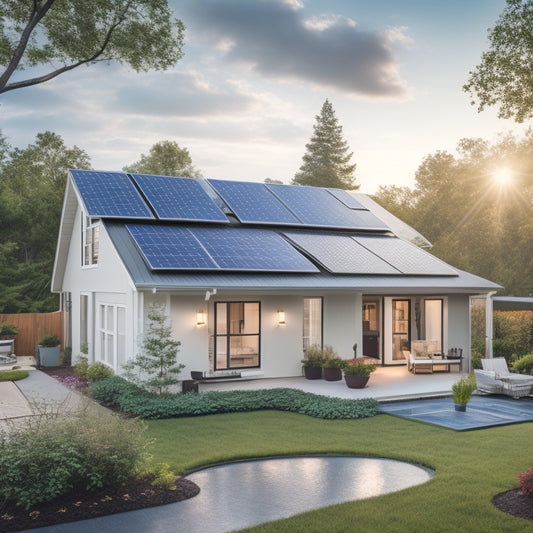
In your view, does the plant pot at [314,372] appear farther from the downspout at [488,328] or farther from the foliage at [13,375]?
the foliage at [13,375]

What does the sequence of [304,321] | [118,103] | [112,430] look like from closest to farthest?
1. [112,430]
2. [304,321]
3. [118,103]

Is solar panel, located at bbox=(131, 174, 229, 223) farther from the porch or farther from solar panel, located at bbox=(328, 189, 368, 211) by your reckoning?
solar panel, located at bbox=(328, 189, 368, 211)

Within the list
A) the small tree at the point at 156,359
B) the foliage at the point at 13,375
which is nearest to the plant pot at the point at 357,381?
the small tree at the point at 156,359

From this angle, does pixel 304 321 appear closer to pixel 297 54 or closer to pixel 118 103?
pixel 297 54

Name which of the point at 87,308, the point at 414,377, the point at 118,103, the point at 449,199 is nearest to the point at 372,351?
the point at 414,377

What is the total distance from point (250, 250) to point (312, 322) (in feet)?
8.68

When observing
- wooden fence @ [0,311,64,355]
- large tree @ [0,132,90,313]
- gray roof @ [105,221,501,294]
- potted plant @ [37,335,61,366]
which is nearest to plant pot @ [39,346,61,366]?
potted plant @ [37,335,61,366]

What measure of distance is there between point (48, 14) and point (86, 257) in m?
7.65

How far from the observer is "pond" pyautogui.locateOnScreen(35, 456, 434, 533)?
6.30 meters

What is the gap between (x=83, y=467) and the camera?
6.86m

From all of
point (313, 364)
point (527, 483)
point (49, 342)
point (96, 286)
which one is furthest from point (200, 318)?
point (527, 483)

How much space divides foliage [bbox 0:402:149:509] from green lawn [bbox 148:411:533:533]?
1161 millimetres

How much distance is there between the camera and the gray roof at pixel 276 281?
45.1ft

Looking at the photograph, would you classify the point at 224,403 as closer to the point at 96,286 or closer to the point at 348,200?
the point at 96,286
